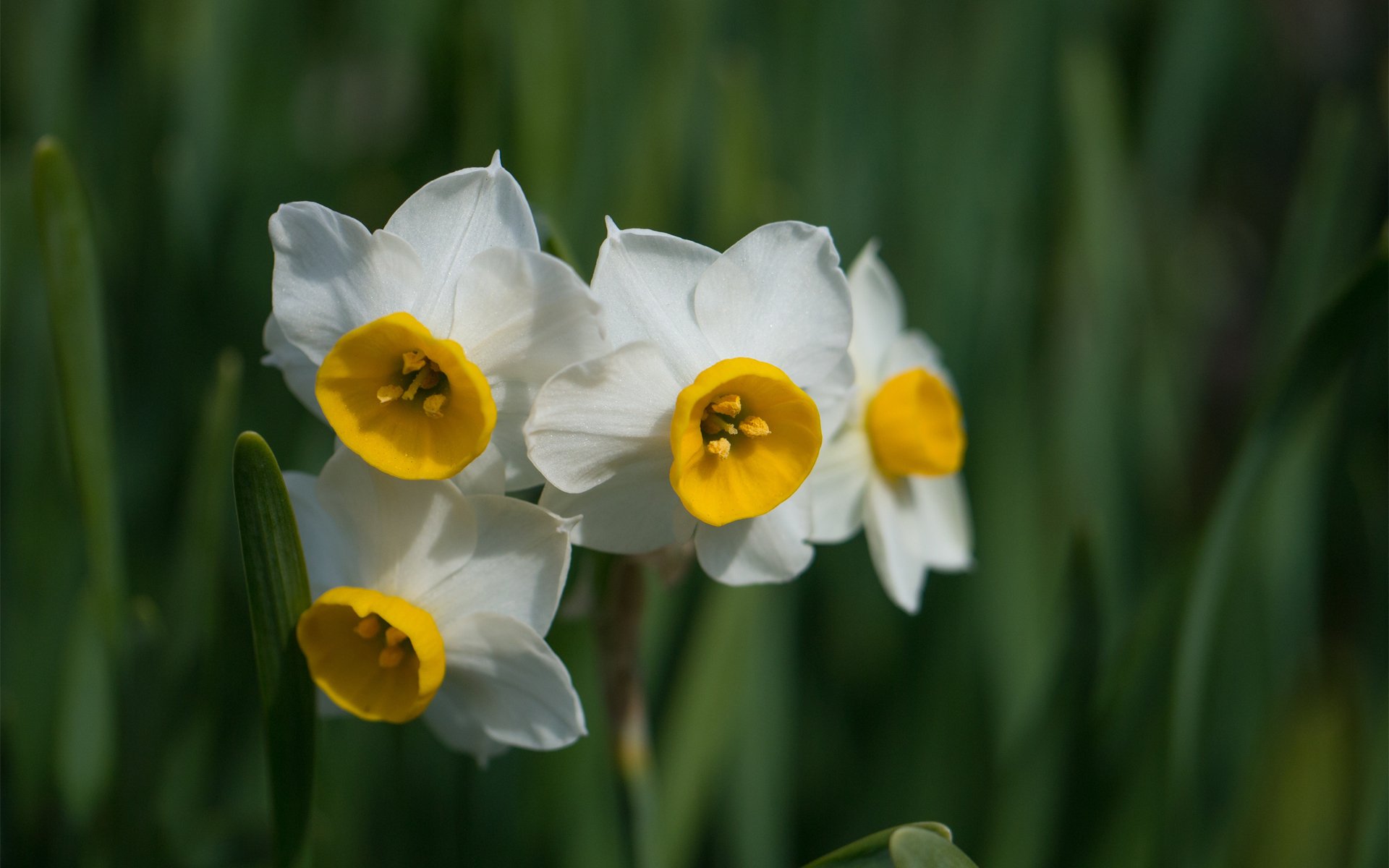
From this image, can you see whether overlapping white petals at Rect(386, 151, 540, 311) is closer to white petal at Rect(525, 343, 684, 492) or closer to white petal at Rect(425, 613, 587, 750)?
white petal at Rect(525, 343, 684, 492)

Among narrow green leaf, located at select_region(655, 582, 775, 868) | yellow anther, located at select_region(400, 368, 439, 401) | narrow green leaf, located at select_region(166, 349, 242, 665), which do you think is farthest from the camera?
narrow green leaf, located at select_region(655, 582, 775, 868)

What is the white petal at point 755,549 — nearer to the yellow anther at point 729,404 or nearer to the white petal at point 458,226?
the yellow anther at point 729,404

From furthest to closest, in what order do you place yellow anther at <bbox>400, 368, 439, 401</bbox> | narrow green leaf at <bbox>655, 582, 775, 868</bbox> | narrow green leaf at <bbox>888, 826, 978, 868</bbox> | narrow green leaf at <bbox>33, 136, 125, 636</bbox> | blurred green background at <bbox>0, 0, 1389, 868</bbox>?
narrow green leaf at <bbox>655, 582, 775, 868</bbox>
blurred green background at <bbox>0, 0, 1389, 868</bbox>
narrow green leaf at <bbox>33, 136, 125, 636</bbox>
yellow anther at <bbox>400, 368, 439, 401</bbox>
narrow green leaf at <bbox>888, 826, 978, 868</bbox>

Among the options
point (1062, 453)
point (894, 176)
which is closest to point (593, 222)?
point (894, 176)

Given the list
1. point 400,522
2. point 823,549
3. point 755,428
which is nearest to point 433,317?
point 400,522

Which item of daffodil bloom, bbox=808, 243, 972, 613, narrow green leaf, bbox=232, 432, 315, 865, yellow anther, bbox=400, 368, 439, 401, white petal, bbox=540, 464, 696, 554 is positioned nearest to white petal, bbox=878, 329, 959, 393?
daffodil bloom, bbox=808, 243, 972, 613

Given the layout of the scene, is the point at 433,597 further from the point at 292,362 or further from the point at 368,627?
the point at 292,362
